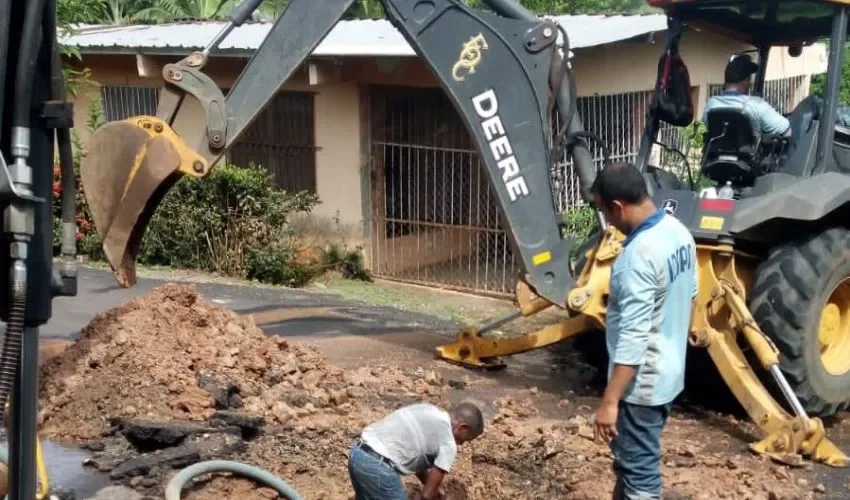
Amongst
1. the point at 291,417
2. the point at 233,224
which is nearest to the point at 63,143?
the point at 291,417

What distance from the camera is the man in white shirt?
4.60 meters

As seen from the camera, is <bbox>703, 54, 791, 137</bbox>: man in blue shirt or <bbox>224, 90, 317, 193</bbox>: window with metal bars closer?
<bbox>703, 54, 791, 137</bbox>: man in blue shirt

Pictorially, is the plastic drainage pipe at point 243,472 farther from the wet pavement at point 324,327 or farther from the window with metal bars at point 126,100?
the window with metal bars at point 126,100

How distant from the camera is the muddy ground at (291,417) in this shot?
549cm

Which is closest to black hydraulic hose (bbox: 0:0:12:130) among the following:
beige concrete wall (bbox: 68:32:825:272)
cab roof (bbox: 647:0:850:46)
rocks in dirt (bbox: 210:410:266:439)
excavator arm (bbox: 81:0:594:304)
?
rocks in dirt (bbox: 210:410:266:439)

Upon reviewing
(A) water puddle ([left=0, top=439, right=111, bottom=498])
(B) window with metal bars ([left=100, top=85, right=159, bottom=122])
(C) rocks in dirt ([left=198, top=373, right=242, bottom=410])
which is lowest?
(A) water puddle ([left=0, top=439, right=111, bottom=498])

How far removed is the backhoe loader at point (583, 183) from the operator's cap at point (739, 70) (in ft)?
1.01

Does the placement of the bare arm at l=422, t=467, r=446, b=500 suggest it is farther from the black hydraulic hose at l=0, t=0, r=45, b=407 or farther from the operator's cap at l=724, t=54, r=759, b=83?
the operator's cap at l=724, t=54, r=759, b=83

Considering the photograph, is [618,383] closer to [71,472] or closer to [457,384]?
[71,472]

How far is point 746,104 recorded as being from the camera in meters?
6.80

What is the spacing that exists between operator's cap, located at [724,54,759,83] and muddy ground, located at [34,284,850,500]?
6.97ft

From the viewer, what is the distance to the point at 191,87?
596 cm

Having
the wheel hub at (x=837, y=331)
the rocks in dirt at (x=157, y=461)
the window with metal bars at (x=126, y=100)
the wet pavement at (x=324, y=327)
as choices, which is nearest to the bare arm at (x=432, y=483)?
the rocks in dirt at (x=157, y=461)

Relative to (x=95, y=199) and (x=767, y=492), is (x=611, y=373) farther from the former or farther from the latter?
(x=95, y=199)
